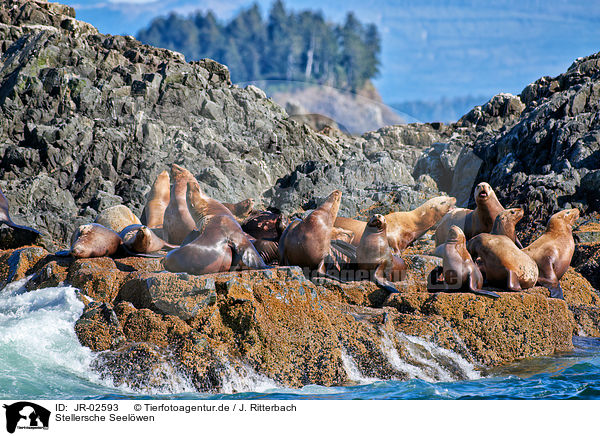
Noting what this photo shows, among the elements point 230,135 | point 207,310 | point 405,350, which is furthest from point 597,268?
point 230,135

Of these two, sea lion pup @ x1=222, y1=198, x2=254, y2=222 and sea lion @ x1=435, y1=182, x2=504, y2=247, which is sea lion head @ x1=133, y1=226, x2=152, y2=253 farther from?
sea lion @ x1=435, y1=182, x2=504, y2=247

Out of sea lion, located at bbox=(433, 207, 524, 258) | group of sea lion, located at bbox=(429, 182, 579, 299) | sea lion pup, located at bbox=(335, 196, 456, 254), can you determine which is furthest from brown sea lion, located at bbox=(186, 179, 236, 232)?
sea lion, located at bbox=(433, 207, 524, 258)

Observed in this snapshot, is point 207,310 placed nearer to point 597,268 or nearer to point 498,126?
point 597,268

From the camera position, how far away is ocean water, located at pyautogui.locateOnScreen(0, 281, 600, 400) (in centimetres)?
611

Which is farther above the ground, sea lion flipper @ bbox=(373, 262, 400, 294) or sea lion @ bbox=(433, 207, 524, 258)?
sea lion @ bbox=(433, 207, 524, 258)

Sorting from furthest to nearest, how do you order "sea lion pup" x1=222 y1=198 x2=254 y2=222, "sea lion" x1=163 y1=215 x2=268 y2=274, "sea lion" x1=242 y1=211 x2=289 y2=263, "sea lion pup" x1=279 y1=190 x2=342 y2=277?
"sea lion pup" x1=222 y1=198 x2=254 y2=222 → "sea lion" x1=242 y1=211 x2=289 y2=263 → "sea lion pup" x1=279 y1=190 x2=342 y2=277 → "sea lion" x1=163 y1=215 x2=268 y2=274

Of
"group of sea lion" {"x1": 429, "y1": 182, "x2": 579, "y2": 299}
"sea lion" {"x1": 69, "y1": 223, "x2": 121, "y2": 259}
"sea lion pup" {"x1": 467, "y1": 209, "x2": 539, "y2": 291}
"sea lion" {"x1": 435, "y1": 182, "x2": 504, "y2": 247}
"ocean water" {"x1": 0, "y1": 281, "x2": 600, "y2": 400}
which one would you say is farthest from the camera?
"sea lion" {"x1": 435, "y1": 182, "x2": 504, "y2": 247}

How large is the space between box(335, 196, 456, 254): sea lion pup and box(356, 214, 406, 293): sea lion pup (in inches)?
71.1

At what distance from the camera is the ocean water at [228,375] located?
20.0ft

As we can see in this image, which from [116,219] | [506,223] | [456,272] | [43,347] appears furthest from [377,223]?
[116,219]

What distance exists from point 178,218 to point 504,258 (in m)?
4.77

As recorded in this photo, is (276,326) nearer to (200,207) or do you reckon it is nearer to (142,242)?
(142,242)

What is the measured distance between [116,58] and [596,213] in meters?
19.7

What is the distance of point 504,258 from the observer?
9.08 m
